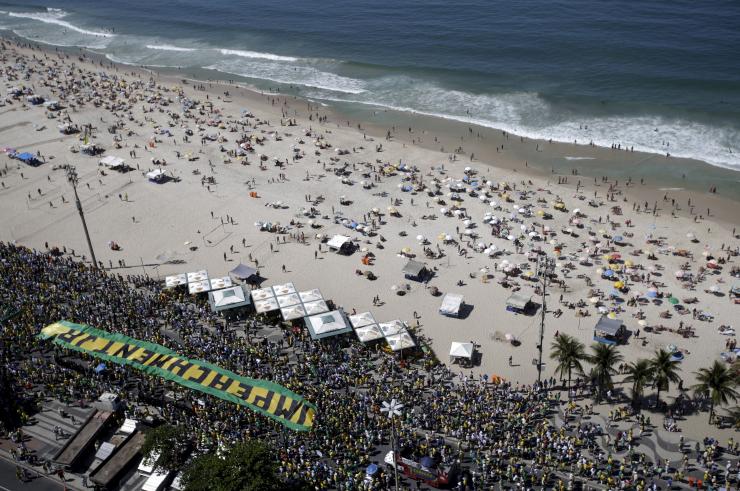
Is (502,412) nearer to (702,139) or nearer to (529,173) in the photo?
(529,173)

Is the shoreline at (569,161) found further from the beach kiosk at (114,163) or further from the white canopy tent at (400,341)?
the white canopy tent at (400,341)

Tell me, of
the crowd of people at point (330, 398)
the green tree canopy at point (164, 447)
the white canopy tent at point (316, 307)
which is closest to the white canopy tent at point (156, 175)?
the crowd of people at point (330, 398)

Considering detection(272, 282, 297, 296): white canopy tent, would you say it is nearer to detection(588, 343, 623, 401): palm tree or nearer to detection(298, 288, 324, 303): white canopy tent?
detection(298, 288, 324, 303): white canopy tent

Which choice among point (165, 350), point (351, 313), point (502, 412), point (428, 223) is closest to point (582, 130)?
point (428, 223)

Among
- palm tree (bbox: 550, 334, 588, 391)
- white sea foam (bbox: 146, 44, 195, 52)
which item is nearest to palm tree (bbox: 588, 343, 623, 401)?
palm tree (bbox: 550, 334, 588, 391)

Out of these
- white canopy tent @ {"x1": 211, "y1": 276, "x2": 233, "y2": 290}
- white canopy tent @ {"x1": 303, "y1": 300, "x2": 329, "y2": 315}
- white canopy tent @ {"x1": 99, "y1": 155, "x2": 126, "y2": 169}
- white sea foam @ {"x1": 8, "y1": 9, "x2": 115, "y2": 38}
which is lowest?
white canopy tent @ {"x1": 303, "y1": 300, "x2": 329, "y2": 315}

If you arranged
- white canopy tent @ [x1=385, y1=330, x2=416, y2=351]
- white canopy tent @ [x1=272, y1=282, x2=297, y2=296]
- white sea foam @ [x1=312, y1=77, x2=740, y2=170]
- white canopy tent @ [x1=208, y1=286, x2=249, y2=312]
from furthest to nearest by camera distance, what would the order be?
white sea foam @ [x1=312, y1=77, x2=740, y2=170], white canopy tent @ [x1=272, y1=282, x2=297, y2=296], white canopy tent @ [x1=208, y1=286, x2=249, y2=312], white canopy tent @ [x1=385, y1=330, x2=416, y2=351]

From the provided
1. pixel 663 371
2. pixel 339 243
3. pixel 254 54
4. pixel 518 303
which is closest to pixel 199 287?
pixel 339 243
